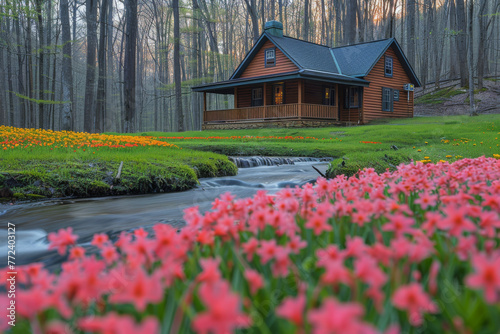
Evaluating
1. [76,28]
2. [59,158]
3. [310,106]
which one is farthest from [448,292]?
[76,28]

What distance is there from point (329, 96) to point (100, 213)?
24125mm

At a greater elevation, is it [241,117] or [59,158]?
[241,117]

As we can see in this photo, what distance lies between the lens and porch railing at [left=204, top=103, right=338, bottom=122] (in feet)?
75.4

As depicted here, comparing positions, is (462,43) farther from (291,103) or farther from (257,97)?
(257,97)

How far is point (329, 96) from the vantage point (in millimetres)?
27203

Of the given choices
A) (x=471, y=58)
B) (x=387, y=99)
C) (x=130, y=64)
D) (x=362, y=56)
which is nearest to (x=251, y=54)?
(x=362, y=56)

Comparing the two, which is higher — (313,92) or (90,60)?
(90,60)

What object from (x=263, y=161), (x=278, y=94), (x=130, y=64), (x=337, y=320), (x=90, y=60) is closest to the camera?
(x=337, y=320)

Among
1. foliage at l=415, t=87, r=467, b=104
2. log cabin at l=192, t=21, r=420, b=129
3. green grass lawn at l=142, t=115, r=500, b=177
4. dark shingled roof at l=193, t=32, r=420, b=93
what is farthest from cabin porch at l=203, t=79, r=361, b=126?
foliage at l=415, t=87, r=467, b=104

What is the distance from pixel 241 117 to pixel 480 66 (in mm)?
20183

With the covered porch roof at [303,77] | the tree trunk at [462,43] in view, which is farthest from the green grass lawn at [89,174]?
the tree trunk at [462,43]

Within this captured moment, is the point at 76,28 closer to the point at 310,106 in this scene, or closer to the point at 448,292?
the point at 310,106

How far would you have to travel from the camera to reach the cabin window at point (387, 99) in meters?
28.1

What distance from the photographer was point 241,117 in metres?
25.3
